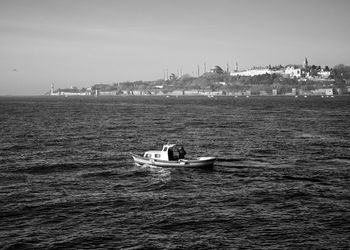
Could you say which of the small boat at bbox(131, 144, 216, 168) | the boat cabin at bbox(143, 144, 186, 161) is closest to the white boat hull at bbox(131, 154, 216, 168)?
the small boat at bbox(131, 144, 216, 168)

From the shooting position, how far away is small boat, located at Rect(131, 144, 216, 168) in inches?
2192

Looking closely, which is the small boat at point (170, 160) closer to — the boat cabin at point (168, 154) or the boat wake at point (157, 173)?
the boat cabin at point (168, 154)

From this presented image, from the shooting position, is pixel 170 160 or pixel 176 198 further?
pixel 170 160

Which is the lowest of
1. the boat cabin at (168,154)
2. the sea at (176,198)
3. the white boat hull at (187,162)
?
the sea at (176,198)

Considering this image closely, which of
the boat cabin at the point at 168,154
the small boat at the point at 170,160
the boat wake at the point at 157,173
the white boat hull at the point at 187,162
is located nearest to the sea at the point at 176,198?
the boat wake at the point at 157,173

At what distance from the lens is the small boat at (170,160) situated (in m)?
55.7

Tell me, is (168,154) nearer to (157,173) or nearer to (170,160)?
(170,160)

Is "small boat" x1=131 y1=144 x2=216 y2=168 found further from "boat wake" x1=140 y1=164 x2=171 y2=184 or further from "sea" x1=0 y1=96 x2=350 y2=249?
"sea" x1=0 y1=96 x2=350 y2=249

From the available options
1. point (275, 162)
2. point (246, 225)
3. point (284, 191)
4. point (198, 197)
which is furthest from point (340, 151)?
point (246, 225)

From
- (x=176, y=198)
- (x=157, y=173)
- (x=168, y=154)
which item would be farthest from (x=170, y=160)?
(x=176, y=198)

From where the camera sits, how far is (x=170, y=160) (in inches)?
2258

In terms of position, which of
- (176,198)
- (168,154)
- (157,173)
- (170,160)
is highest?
(168,154)

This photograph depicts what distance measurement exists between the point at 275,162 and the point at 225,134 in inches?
1368

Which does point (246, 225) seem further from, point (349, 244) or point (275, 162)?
point (275, 162)
